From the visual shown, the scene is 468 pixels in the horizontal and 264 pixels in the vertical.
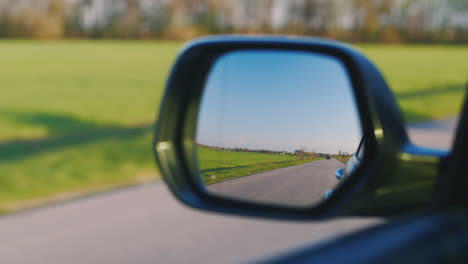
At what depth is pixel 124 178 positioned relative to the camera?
26.1 feet

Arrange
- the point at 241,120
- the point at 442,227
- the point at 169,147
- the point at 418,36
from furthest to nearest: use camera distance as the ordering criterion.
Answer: the point at 418,36 < the point at 169,147 < the point at 241,120 < the point at 442,227

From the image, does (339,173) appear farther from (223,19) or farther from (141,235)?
(223,19)

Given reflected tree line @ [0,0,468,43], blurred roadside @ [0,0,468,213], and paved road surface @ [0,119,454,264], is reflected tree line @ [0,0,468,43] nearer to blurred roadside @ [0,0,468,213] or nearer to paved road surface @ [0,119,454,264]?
blurred roadside @ [0,0,468,213]

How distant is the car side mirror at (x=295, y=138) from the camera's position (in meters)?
1.53

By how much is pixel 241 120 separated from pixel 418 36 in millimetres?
55986

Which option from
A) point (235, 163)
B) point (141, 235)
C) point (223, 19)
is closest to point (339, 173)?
point (235, 163)

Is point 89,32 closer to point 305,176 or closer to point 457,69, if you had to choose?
point 457,69

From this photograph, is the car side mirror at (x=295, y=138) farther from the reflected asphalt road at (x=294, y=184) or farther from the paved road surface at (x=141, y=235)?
the paved road surface at (x=141, y=235)

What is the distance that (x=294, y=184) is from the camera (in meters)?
1.54

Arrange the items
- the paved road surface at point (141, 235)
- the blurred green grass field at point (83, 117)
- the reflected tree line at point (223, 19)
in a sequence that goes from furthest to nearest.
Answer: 1. the reflected tree line at point (223, 19)
2. the blurred green grass field at point (83, 117)
3. the paved road surface at point (141, 235)

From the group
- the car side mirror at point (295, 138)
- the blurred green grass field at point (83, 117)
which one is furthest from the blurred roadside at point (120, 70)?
the car side mirror at point (295, 138)

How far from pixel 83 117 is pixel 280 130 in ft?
52.3

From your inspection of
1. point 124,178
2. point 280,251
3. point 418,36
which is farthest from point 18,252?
point 418,36

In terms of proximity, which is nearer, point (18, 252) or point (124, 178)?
point (18, 252)
